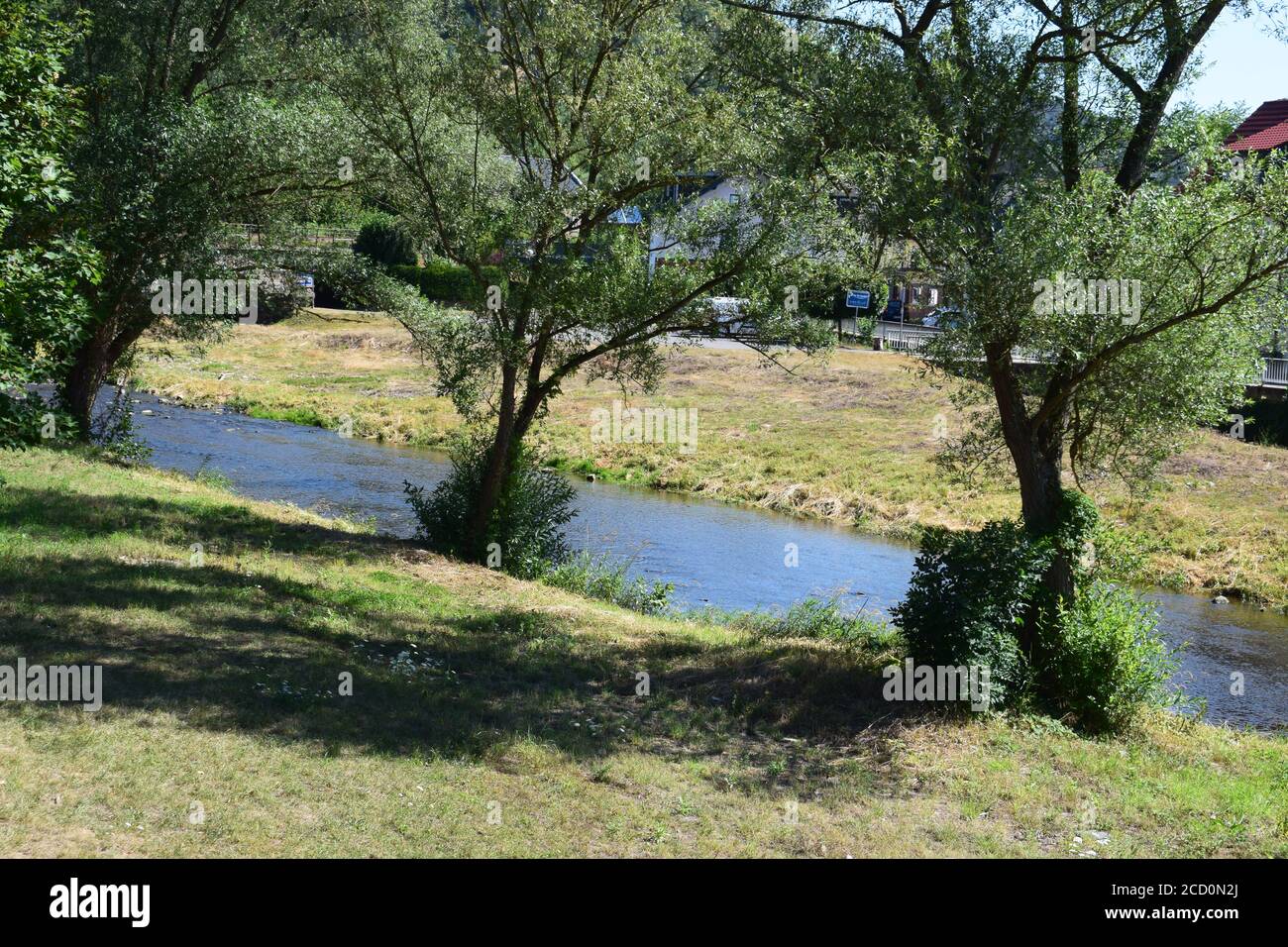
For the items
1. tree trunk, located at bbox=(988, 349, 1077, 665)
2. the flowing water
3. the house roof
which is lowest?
the flowing water

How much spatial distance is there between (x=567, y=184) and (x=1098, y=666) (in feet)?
37.7

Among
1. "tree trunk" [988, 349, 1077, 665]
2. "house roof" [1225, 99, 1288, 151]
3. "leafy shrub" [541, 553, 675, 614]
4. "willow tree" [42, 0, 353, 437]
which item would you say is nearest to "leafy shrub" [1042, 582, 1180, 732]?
"tree trunk" [988, 349, 1077, 665]

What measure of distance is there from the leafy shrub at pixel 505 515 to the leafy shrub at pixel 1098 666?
10.4 meters

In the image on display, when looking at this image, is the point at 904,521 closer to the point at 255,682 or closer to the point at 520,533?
the point at 520,533

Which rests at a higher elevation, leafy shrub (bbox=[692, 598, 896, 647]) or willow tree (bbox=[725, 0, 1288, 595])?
willow tree (bbox=[725, 0, 1288, 595])

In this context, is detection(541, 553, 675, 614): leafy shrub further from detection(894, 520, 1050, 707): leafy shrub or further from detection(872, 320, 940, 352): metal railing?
detection(872, 320, 940, 352): metal railing

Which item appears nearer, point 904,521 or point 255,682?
point 255,682

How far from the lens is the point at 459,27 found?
64.6 ft

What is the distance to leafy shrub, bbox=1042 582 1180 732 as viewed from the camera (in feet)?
42.7

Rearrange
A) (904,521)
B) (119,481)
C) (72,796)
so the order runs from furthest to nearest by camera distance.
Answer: (904,521) → (119,481) → (72,796)

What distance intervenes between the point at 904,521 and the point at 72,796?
89.2ft

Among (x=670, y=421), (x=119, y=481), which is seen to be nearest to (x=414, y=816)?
(x=119, y=481)

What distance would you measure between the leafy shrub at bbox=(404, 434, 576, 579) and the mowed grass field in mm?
3302
